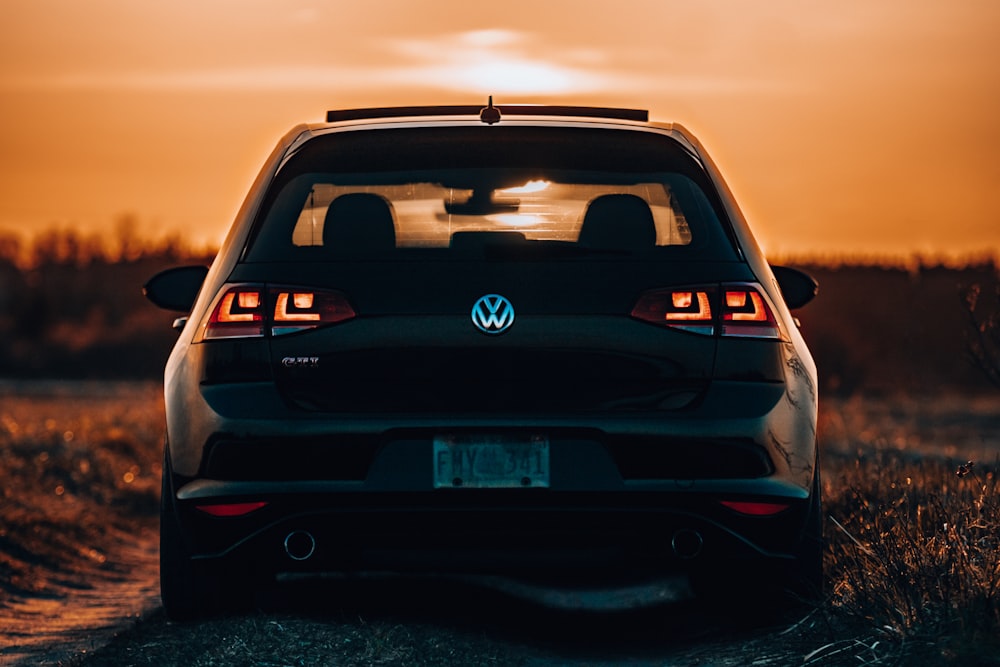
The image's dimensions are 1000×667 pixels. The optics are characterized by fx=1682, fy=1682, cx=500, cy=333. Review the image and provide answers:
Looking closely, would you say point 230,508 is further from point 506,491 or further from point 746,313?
point 746,313

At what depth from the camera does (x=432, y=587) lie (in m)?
7.04

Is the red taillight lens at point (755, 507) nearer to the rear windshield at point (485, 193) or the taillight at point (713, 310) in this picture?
the taillight at point (713, 310)

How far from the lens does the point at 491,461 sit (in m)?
4.96

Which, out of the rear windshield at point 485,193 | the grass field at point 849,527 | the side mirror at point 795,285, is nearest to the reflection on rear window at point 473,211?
the rear windshield at point 485,193

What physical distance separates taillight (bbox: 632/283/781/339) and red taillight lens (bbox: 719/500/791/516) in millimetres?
506

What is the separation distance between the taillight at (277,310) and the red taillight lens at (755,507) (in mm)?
1271

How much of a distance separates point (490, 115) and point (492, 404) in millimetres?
1182

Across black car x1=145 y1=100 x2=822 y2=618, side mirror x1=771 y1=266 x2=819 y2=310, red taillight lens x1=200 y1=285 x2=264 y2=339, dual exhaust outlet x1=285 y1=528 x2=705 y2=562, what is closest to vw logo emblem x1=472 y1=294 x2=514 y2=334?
black car x1=145 y1=100 x2=822 y2=618

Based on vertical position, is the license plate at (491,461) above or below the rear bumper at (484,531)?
above

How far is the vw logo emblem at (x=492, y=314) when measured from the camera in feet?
16.3

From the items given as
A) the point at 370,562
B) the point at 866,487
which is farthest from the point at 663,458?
the point at 866,487

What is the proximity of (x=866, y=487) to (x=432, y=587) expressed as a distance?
90.4 inches

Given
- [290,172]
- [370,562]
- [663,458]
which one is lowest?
[370,562]

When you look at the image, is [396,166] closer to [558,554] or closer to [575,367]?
[575,367]
